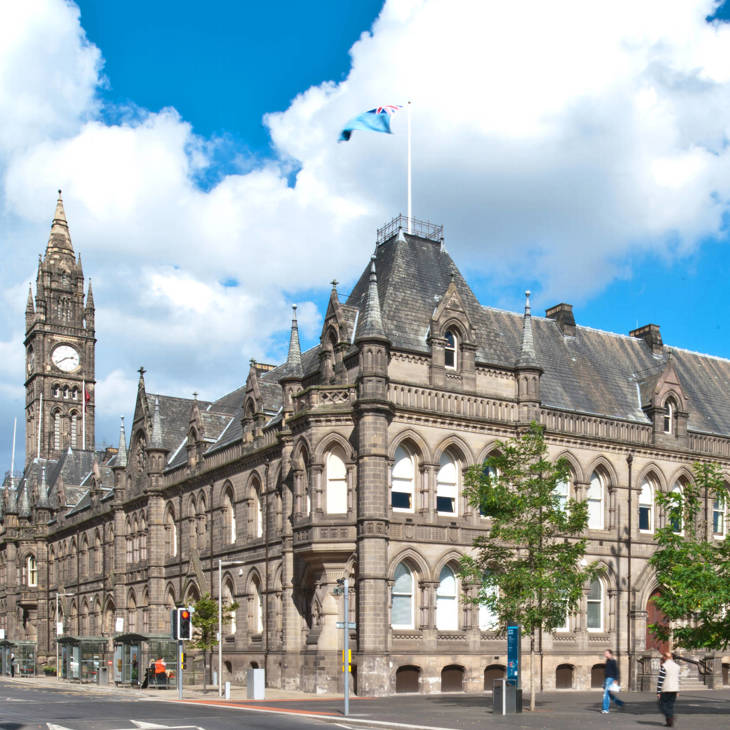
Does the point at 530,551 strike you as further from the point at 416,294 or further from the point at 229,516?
the point at 229,516

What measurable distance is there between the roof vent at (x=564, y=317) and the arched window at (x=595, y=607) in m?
12.7

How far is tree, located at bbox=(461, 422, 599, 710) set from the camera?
108ft

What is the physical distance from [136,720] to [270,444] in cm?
2147

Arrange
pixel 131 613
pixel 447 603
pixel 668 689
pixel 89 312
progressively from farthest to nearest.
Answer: pixel 89 312
pixel 131 613
pixel 447 603
pixel 668 689

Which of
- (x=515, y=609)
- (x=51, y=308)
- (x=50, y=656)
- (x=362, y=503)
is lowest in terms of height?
(x=50, y=656)

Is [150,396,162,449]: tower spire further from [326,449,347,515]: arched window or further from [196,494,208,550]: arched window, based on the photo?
[326,449,347,515]: arched window

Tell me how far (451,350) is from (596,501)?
33.5ft

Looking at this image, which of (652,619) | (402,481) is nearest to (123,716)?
(402,481)

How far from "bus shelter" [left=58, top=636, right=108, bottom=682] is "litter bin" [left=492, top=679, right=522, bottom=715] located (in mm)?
28362

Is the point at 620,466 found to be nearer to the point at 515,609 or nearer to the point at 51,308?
the point at 515,609

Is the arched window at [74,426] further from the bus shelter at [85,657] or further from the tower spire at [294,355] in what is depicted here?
the tower spire at [294,355]

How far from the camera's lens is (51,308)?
355 ft

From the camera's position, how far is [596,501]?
48.2m

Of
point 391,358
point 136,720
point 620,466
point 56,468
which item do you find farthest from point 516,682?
point 56,468
